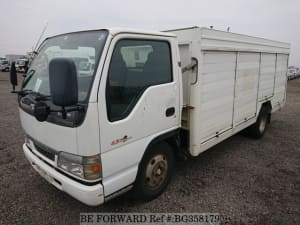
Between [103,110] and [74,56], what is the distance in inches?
29.2

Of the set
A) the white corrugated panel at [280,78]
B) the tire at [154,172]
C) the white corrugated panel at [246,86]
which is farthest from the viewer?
the white corrugated panel at [280,78]

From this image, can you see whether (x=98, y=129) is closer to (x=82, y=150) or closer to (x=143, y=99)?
(x=82, y=150)

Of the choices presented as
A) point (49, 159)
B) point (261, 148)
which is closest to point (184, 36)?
point (49, 159)

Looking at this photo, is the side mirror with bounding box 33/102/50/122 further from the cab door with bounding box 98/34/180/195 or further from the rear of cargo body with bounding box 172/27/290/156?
the rear of cargo body with bounding box 172/27/290/156

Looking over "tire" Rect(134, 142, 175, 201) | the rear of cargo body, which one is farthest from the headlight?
the rear of cargo body

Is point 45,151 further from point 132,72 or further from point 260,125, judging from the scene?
point 260,125

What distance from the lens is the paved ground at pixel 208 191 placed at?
2758mm

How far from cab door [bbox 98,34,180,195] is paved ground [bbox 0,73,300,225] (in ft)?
2.89

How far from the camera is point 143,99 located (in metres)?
2.46

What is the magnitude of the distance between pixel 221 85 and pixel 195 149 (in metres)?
1.09

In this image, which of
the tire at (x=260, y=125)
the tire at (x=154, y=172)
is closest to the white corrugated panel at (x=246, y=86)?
the tire at (x=260, y=125)

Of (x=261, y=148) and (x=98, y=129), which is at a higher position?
(x=98, y=129)

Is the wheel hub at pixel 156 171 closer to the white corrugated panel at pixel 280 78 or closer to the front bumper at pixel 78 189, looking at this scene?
the front bumper at pixel 78 189

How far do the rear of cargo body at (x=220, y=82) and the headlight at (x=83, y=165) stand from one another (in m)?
1.52
